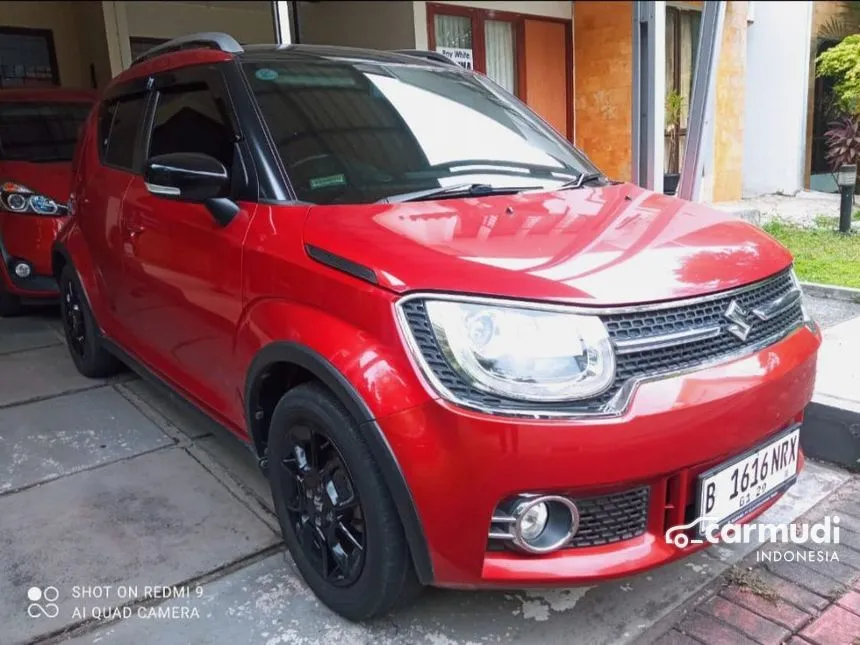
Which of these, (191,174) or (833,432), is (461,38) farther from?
(191,174)

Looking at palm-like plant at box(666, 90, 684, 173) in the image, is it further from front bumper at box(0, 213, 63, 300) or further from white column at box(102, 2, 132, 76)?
white column at box(102, 2, 132, 76)

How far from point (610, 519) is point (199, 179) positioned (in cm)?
165

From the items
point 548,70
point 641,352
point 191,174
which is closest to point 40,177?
point 191,174

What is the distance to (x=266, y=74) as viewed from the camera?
2.77m

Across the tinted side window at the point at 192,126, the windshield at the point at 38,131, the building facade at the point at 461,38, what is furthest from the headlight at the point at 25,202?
the building facade at the point at 461,38

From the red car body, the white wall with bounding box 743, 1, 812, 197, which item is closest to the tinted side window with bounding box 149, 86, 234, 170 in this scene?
the red car body

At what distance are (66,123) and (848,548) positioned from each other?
6303 millimetres

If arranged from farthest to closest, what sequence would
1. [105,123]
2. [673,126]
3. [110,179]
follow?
[673,126] < [105,123] < [110,179]

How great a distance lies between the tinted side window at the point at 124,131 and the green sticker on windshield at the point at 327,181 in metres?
→ 1.41

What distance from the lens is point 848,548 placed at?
8.54 feet

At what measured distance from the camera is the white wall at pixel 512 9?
27.9ft

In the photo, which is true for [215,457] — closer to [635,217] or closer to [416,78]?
[416,78]

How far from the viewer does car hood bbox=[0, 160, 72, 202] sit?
5.37 m

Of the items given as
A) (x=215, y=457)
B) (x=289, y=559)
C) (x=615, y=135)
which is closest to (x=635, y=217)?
(x=289, y=559)
